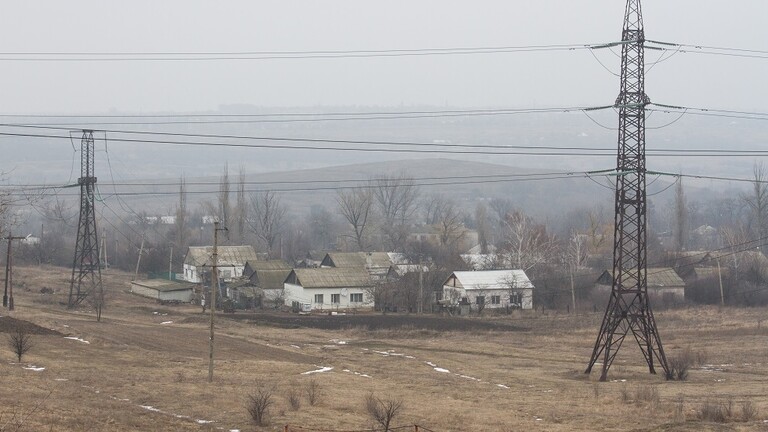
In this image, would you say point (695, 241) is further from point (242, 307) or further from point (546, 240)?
point (242, 307)

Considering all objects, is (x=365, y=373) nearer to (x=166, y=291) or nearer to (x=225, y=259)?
(x=166, y=291)

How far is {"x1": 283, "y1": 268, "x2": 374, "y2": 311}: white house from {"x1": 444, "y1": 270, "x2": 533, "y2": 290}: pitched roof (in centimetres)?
781

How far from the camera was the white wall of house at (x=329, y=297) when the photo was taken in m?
81.4

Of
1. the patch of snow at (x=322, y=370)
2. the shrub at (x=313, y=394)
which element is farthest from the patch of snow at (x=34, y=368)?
the patch of snow at (x=322, y=370)

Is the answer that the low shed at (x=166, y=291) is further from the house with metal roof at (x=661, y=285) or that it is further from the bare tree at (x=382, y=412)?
the bare tree at (x=382, y=412)

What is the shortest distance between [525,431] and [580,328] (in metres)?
40.1

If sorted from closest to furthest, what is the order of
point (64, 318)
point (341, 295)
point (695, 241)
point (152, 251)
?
1. point (64, 318)
2. point (341, 295)
3. point (152, 251)
4. point (695, 241)

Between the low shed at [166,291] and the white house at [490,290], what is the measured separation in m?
22.7

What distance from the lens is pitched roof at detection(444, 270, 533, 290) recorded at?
8281cm

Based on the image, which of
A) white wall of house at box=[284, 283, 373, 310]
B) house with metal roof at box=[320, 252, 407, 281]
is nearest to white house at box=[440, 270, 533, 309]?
white wall of house at box=[284, 283, 373, 310]

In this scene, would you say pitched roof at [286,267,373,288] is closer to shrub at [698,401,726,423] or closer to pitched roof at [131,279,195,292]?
pitched roof at [131,279,195,292]

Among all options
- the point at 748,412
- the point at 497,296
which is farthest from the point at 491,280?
the point at 748,412

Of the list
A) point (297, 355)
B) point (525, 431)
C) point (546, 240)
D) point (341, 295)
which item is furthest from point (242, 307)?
point (525, 431)

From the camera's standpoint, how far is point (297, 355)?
4903cm
